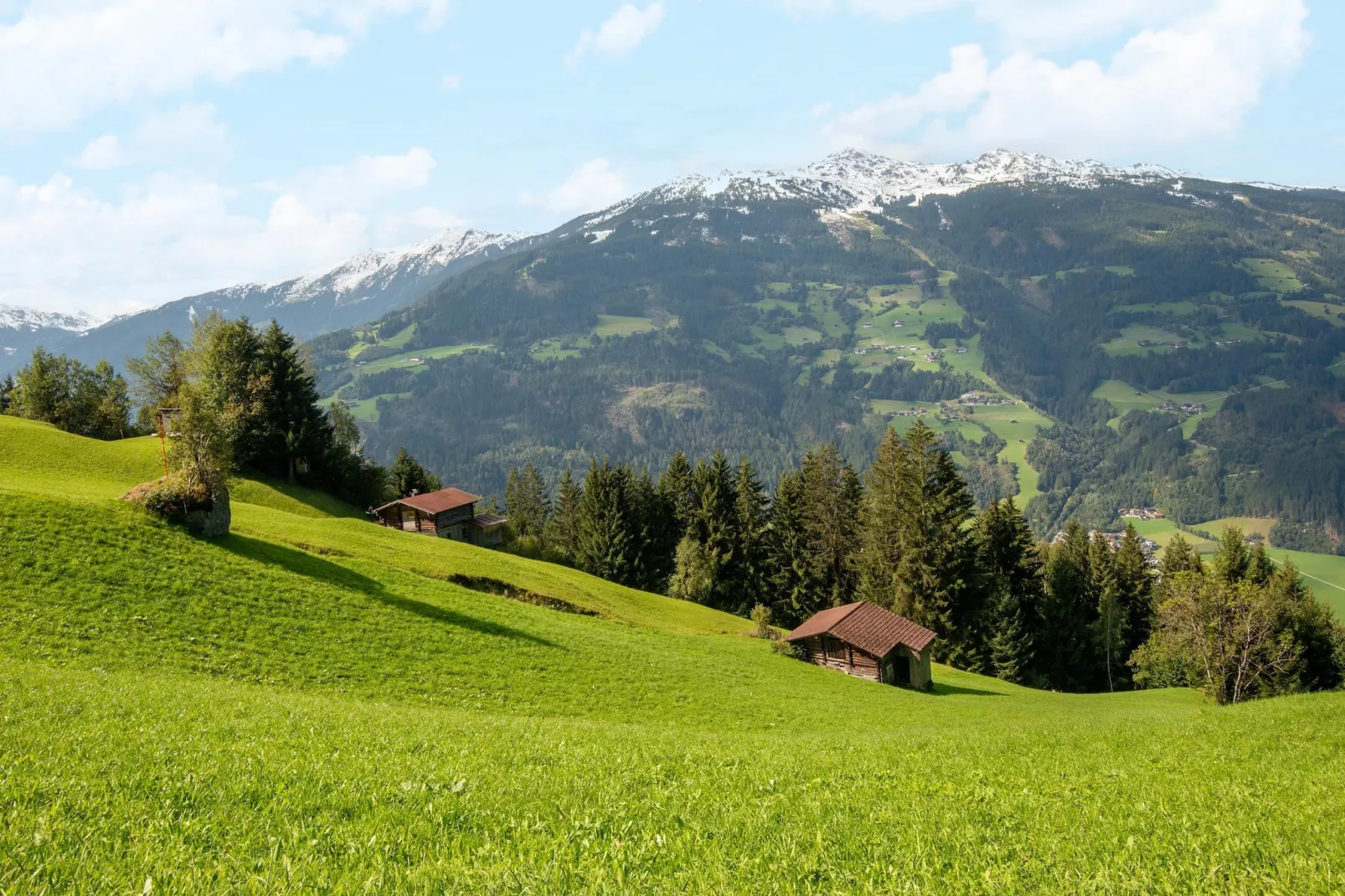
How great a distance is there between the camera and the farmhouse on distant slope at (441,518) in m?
81.6

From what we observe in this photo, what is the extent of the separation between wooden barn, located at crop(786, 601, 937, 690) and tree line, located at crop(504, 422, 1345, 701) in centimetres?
1575

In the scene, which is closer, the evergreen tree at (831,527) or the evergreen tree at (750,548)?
the evergreen tree at (831,527)

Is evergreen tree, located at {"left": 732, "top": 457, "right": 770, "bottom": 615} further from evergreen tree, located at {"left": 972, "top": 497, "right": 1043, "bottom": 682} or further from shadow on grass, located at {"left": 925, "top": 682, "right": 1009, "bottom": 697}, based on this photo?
shadow on grass, located at {"left": 925, "top": 682, "right": 1009, "bottom": 697}

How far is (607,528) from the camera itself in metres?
87.8

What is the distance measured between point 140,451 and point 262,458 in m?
12.3

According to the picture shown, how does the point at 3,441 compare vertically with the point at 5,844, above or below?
above

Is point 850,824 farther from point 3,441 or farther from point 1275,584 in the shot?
point 1275,584

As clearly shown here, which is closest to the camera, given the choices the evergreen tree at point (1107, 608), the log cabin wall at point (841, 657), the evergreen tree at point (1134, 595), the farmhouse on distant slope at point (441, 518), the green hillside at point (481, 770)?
the green hillside at point (481, 770)

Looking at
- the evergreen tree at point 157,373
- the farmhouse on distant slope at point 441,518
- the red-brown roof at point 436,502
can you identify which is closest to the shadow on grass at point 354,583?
the farmhouse on distant slope at point 441,518

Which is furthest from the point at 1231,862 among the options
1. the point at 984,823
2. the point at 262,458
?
the point at 262,458

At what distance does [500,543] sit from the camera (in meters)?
89.3

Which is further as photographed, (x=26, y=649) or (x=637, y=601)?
(x=637, y=601)

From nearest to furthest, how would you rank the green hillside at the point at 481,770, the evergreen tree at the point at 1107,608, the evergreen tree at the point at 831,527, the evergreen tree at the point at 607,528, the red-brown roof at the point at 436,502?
the green hillside at the point at 481,770 < the red-brown roof at the point at 436,502 < the evergreen tree at the point at 831,527 < the evergreen tree at the point at 1107,608 < the evergreen tree at the point at 607,528

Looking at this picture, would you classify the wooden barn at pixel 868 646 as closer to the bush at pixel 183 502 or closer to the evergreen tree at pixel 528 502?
the bush at pixel 183 502
